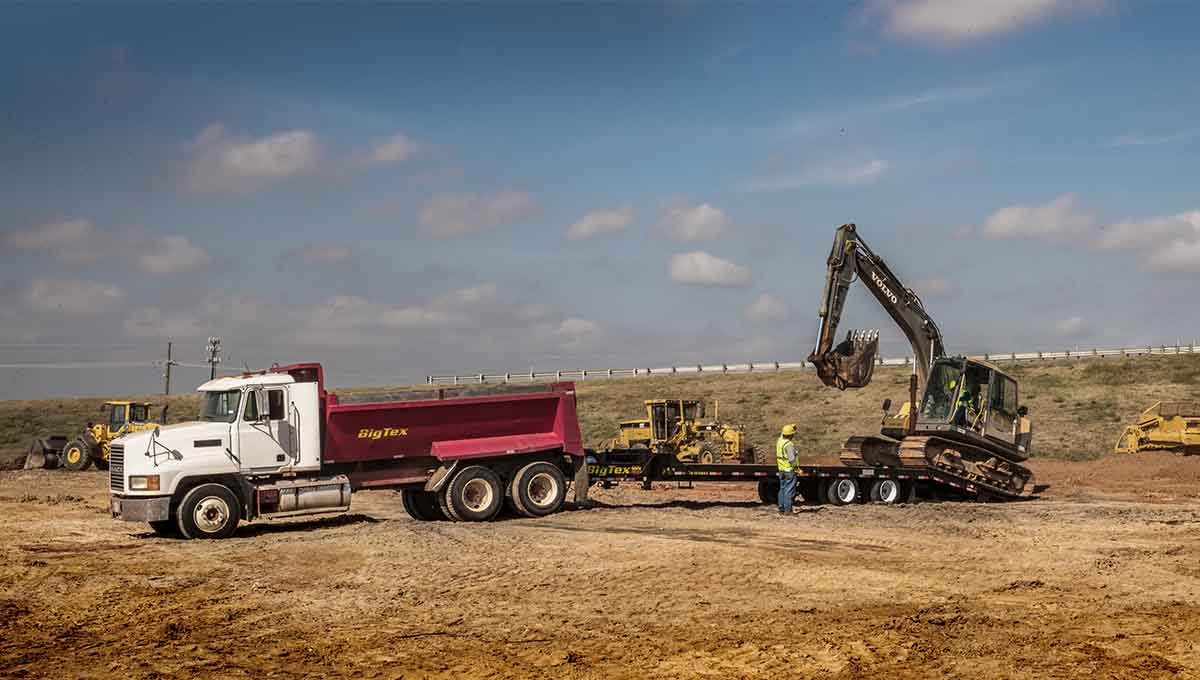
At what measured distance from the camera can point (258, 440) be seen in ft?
63.6

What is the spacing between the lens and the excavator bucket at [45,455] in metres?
40.9

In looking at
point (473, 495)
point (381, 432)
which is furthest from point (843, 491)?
point (381, 432)

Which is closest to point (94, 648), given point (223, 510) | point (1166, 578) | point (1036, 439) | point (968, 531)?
point (223, 510)

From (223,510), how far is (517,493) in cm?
526

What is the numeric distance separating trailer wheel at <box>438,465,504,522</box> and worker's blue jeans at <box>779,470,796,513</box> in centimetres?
549

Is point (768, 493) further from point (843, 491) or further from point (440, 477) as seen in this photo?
point (440, 477)

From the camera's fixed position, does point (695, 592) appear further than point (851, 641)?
Yes

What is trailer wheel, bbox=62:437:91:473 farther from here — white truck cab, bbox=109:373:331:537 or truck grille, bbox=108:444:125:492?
truck grille, bbox=108:444:125:492

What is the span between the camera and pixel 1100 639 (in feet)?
34.9

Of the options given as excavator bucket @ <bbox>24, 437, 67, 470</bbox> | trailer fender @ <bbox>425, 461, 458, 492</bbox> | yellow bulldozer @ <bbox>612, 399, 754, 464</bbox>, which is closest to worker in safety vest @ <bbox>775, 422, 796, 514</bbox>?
trailer fender @ <bbox>425, 461, 458, 492</bbox>

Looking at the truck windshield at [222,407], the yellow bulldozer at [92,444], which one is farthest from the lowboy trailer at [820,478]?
the yellow bulldozer at [92,444]

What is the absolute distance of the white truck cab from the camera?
18422 mm

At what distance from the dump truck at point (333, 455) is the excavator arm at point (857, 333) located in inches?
219

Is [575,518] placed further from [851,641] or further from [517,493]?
[851,641]
